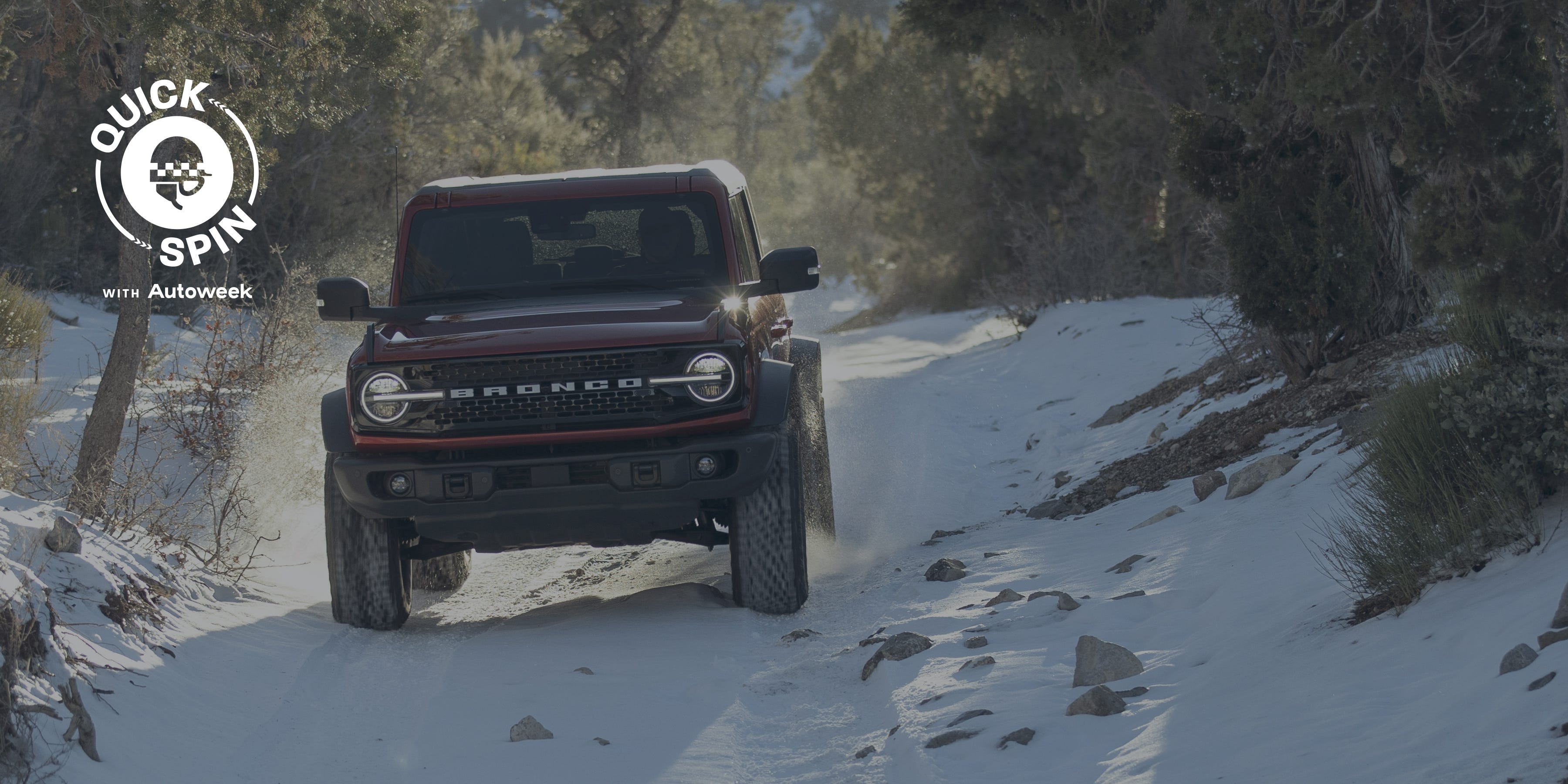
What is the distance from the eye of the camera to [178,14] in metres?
8.05

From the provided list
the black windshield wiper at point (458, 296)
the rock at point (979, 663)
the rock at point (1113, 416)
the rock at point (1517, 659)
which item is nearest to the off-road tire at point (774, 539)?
the rock at point (979, 663)

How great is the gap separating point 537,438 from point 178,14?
3832 mm

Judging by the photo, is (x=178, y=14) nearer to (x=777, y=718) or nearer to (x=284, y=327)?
(x=284, y=327)

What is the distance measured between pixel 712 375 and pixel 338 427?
5.53 feet

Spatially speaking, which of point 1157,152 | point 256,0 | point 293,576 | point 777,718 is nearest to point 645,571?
point 293,576

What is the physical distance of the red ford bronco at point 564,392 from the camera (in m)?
6.07

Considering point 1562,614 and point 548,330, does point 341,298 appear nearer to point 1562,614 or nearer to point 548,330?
point 548,330

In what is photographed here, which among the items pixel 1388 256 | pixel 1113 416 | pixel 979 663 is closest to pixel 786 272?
pixel 979 663

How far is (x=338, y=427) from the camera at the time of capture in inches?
248

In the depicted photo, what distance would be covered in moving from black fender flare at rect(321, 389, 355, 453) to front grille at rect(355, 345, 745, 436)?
0.60 feet

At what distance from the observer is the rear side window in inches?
288

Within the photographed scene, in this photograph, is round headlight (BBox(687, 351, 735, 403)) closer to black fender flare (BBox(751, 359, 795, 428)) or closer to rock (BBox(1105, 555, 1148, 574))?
black fender flare (BBox(751, 359, 795, 428))

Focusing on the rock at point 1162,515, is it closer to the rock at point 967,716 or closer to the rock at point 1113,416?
the rock at point 967,716

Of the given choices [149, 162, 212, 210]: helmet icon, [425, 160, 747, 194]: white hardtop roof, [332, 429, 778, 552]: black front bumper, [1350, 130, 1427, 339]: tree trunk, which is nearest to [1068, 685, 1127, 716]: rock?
[332, 429, 778, 552]: black front bumper
